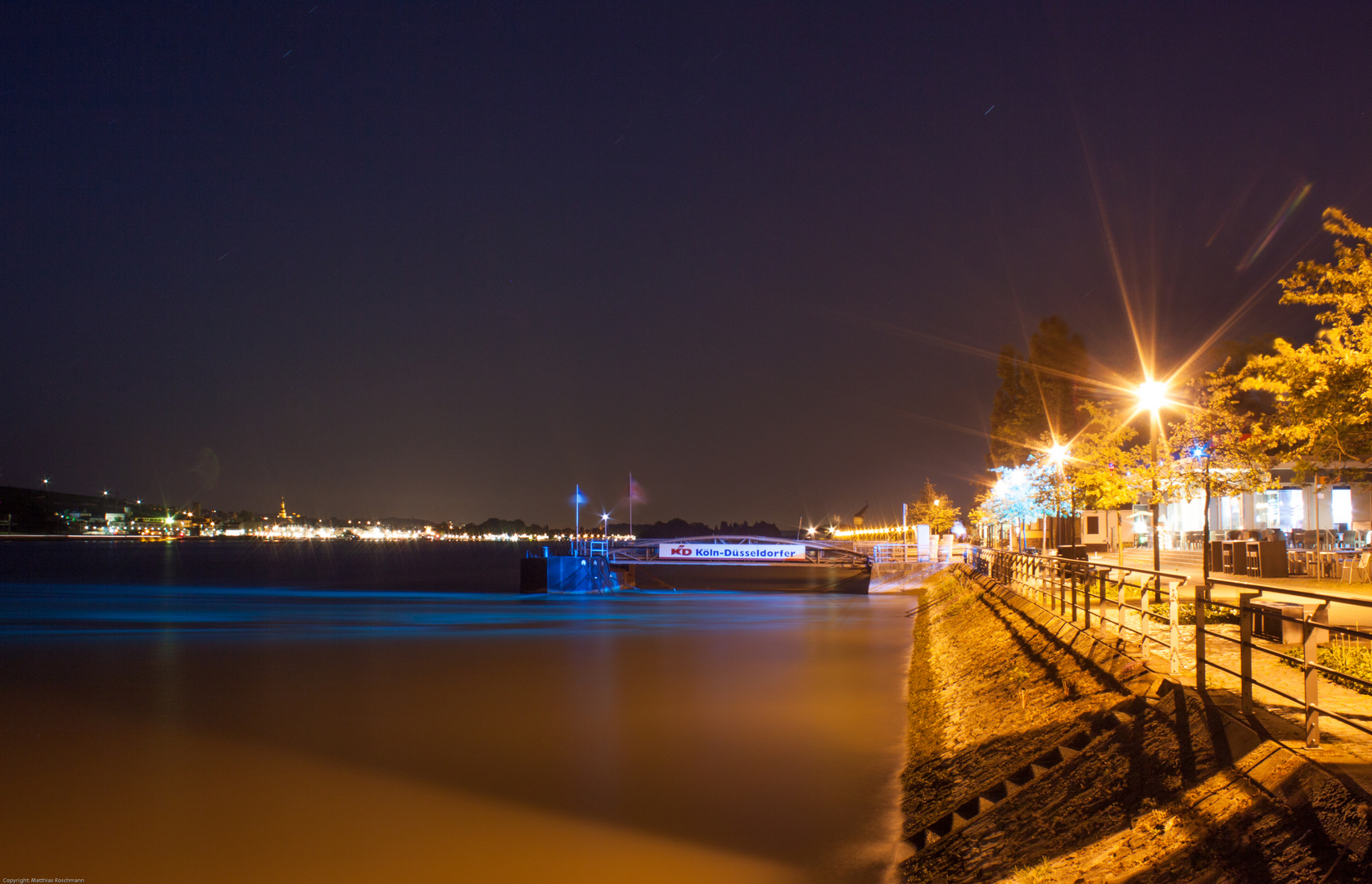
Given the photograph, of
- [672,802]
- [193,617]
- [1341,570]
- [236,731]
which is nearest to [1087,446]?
[1341,570]

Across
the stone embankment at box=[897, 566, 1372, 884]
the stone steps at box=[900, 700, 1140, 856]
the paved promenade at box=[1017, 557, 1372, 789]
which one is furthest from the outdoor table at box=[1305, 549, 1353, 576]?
the stone steps at box=[900, 700, 1140, 856]

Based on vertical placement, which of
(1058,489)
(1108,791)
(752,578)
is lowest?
(752,578)

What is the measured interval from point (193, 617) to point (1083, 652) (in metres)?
47.1

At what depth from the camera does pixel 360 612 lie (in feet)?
172

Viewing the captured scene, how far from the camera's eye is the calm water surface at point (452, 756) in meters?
11.5

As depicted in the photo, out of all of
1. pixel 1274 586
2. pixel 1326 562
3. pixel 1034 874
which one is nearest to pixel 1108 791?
pixel 1034 874

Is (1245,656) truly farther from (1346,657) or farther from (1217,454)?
(1217,454)

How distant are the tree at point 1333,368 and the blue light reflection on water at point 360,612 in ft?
89.8

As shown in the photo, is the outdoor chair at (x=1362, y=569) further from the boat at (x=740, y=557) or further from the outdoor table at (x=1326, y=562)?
the boat at (x=740, y=557)

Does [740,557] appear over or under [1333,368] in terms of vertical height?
under

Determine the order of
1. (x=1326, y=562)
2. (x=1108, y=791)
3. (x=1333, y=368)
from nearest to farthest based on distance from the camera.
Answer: (x=1108, y=791), (x=1333, y=368), (x=1326, y=562)

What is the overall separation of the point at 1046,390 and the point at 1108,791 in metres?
53.8

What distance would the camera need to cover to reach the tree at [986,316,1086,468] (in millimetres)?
57156

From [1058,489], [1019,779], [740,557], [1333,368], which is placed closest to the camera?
[1019,779]
